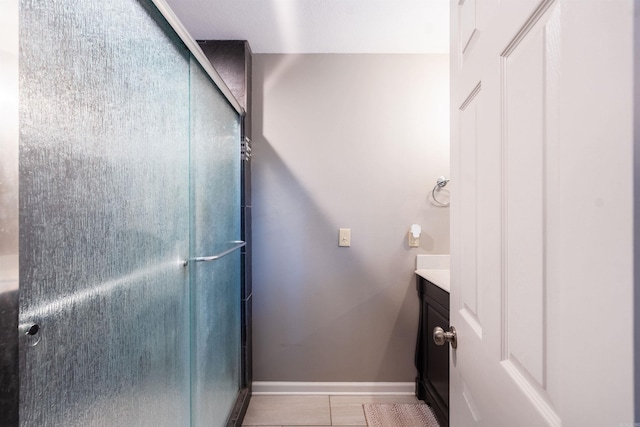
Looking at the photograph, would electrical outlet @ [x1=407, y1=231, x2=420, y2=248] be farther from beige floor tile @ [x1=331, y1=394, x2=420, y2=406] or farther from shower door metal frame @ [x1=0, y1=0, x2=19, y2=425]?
shower door metal frame @ [x1=0, y1=0, x2=19, y2=425]

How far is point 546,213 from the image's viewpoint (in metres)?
0.45

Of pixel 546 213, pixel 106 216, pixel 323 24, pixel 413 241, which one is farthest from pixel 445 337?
pixel 323 24

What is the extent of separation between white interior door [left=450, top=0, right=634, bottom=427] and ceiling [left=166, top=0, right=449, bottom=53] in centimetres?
108

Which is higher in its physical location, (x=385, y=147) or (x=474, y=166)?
(x=385, y=147)

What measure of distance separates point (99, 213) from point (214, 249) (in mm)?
727

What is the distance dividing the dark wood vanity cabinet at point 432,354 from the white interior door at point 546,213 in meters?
0.88

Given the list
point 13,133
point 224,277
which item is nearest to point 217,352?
point 224,277

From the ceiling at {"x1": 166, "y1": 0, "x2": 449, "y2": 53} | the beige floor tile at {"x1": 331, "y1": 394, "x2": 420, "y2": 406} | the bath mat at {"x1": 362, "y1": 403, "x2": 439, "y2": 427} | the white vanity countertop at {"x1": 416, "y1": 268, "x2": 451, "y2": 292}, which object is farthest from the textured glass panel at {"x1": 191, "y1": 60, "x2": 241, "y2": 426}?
the white vanity countertop at {"x1": 416, "y1": 268, "x2": 451, "y2": 292}

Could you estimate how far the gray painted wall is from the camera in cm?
205

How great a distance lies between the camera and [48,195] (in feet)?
1.76

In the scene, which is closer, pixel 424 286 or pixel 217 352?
pixel 217 352

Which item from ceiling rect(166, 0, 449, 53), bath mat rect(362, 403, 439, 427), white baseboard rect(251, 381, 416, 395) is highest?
ceiling rect(166, 0, 449, 53)

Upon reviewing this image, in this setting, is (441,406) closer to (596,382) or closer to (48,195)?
(596,382)

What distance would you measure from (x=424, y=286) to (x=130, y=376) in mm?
1634
